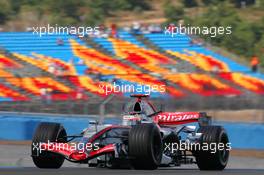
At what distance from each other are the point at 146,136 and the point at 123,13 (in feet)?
115

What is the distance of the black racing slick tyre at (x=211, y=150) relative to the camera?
488 inches

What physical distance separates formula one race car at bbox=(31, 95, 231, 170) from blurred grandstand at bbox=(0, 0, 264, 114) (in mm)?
9129

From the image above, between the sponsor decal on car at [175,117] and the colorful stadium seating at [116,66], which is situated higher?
the sponsor decal on car at [175,117]

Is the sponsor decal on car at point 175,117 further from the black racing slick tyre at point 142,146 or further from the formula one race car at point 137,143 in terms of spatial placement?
the black racing slick tyre at point 142,146

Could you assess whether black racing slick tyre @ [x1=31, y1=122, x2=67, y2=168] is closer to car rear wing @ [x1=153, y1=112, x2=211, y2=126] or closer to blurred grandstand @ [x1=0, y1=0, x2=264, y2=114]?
car rear wing @ [x1=153, y1=112, x2=211, y2=126]

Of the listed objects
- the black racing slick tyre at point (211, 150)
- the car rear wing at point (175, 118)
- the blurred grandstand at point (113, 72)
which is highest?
the car rear wing at point (175, 118)

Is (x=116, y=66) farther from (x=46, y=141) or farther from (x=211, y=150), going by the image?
(x=46, y=141)

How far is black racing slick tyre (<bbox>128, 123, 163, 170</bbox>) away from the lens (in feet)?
35.8

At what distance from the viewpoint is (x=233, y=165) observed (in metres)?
16.0

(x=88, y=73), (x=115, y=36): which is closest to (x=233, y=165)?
(x=88, y=73)

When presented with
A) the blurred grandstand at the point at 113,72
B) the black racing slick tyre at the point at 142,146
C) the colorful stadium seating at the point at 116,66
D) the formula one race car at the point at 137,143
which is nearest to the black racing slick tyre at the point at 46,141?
the formula one race car at the point at 137,143

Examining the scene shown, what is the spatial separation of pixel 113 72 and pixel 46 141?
18481mm

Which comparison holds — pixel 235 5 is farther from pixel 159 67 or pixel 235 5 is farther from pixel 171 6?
pixel 159 67

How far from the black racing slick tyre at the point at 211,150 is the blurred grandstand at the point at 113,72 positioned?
9217mm
